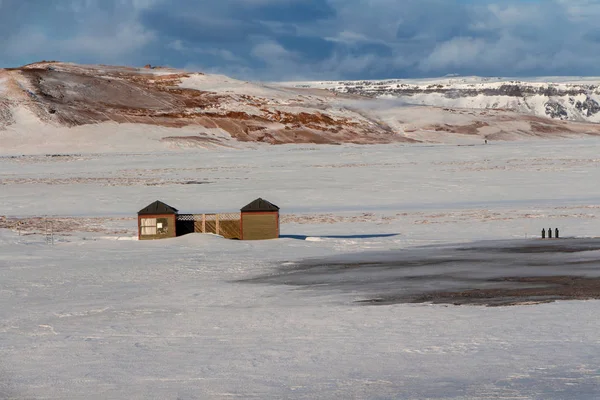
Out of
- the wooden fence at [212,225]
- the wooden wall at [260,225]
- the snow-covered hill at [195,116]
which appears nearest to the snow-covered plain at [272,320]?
the wooden wall at [260,225]

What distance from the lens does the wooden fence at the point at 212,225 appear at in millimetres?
35250

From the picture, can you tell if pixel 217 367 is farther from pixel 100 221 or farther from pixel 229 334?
pixel 100 221

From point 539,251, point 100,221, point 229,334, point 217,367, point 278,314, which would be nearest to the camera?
point 217,367

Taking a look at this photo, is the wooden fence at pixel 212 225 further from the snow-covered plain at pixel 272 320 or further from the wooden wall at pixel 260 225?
the snow-covered plain at pixel 272 320

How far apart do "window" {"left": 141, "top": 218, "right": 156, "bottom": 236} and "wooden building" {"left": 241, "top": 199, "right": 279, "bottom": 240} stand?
304 centimetres

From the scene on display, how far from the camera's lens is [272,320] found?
60.3 feet

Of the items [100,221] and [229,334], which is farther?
[100,221]

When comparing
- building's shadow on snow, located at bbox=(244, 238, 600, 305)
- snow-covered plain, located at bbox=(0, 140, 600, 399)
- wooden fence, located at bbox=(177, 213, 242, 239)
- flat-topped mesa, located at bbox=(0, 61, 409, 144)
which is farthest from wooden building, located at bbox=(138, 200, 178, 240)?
flat-topped mesa, located at bbox=(0, 61, 409, 144)

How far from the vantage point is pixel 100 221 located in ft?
134

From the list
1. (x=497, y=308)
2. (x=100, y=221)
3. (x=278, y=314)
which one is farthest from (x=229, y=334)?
(x=100, y=221)

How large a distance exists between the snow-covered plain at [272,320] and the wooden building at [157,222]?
4.25 feet

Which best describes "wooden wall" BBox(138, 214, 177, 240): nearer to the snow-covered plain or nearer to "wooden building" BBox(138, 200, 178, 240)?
"wooden building" BBox(138, 200, 178, 240)

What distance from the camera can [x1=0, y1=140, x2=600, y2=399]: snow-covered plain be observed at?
13.6 m

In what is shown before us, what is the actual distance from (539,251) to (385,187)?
25.6 meters
